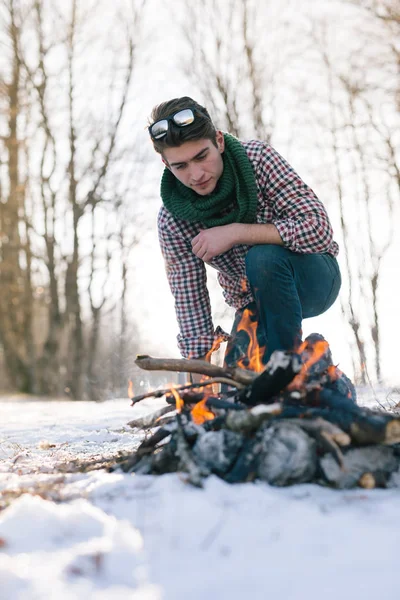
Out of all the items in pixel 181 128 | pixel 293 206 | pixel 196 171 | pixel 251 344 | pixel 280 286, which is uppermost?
pixel 181 128

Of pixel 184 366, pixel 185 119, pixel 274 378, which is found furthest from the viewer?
pixel 185 119

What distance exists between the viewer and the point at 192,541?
4.45 feet

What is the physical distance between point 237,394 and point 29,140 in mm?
14988

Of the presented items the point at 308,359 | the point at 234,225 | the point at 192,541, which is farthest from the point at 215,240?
the point at 192,541

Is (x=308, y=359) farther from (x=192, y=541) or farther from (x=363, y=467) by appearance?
(x=192, y=541)

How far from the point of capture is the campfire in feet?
5.73

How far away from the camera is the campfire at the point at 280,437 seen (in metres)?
1.75

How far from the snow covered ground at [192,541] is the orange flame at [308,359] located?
414mm

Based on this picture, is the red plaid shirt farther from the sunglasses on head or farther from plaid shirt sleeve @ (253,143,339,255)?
the sunglasses on head

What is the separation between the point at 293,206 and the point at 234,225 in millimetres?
299

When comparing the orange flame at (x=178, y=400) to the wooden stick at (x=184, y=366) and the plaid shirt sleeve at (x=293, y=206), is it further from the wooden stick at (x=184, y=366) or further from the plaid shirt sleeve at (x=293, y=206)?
the plaid shirt sleeve at (x=293, y=206)

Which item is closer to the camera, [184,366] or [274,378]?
[274,378]

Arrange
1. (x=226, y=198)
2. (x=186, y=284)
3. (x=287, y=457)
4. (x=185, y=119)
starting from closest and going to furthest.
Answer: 1. (x=287, y=457)
2. (x=185, y=119)
3. (x=226, y=198)
4. (x=186, y=284)

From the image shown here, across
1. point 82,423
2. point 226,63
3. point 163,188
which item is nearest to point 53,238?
point 226,63
